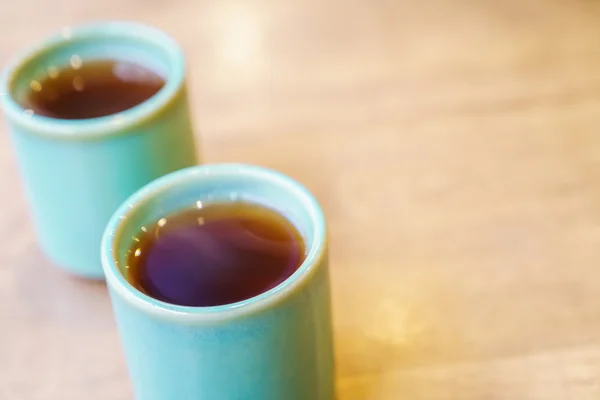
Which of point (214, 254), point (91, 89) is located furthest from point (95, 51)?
point (214, 254)

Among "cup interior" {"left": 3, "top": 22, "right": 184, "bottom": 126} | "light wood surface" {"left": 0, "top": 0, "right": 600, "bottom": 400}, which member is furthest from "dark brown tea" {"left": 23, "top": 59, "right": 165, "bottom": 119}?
"light wood surface" {"left": 0, "top": 0, "right": 600, "bottom": 400}

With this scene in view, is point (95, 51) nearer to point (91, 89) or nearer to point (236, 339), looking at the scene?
point (91, 89)

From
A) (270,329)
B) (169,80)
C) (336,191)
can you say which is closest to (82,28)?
(169,80)

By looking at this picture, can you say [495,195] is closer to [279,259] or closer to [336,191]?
[336,191]

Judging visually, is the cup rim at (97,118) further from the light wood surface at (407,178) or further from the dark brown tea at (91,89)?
the light wood surface at (407,178)

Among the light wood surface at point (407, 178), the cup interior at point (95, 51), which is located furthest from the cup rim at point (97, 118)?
the light wood surface at point (407, 178)

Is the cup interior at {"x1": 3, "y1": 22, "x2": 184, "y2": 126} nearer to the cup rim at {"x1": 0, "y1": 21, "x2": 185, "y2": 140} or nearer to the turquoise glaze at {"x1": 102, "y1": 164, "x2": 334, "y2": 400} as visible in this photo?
the cup rim at {"x1": 0, "y1": 21, "x2": 185, "y2": 140}
